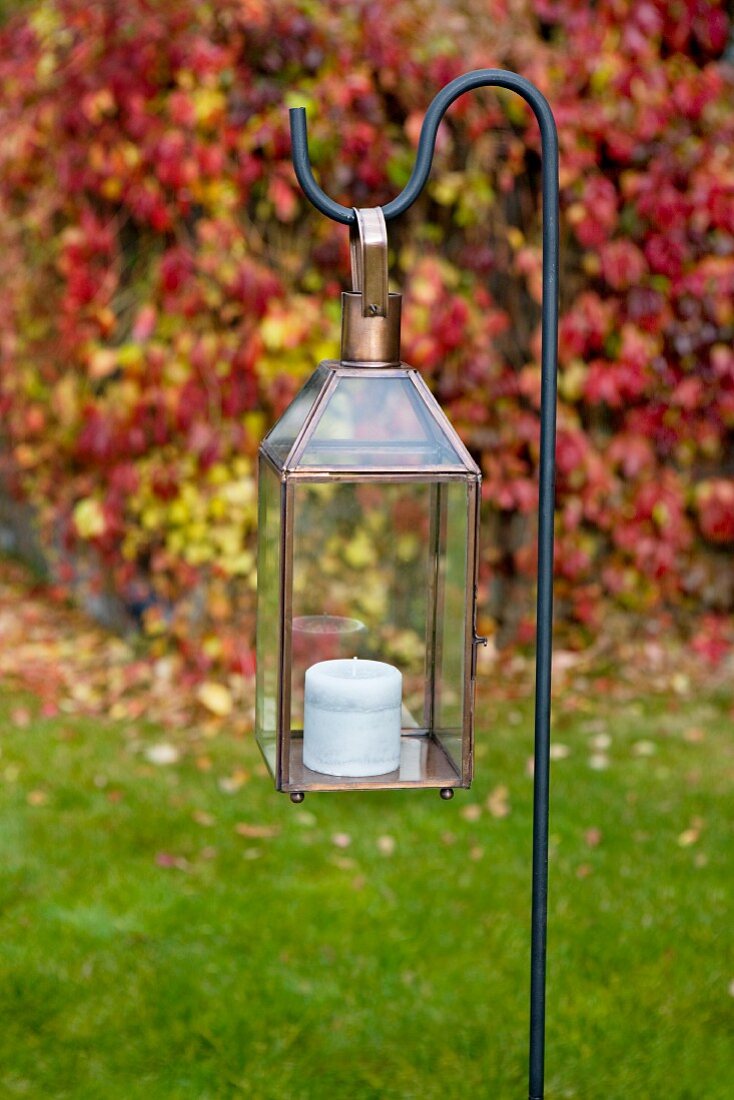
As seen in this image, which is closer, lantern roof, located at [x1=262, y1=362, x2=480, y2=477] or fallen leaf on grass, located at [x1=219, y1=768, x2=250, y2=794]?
lantern roof, located at [x1=262, y1=362, x2=480, y2=477]

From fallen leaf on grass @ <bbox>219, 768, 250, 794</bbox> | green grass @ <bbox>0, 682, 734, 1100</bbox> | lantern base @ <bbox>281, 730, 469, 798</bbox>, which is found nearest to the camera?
lantern base @ <bbox>281, 730, 469, 798</bbox>

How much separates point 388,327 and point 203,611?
9.32 ft

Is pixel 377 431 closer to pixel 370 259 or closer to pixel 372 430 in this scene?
pixel 372 430

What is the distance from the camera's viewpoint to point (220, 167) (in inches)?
147

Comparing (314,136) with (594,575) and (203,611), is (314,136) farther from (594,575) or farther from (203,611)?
(594,575)

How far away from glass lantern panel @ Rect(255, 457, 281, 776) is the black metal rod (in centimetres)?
28

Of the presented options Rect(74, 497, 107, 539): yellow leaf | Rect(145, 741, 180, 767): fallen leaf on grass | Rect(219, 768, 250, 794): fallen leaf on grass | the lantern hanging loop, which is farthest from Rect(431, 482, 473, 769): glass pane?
Rect(74, 497, 107, 539): yellow leaf

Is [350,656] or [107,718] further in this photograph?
[107,718]

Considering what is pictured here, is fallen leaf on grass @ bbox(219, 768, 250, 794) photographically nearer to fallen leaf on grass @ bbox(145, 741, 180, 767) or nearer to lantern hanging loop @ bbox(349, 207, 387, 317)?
fallen leaf on grass @ bbox(145, 741, 180, 767)

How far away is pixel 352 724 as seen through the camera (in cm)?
140

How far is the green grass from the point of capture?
239 centimetres

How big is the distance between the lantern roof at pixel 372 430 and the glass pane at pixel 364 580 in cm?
21

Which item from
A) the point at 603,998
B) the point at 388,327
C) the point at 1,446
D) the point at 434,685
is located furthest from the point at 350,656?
the point at 1,446

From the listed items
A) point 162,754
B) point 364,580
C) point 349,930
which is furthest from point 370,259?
point 162,754
